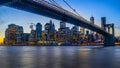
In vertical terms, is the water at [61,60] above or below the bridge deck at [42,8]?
below

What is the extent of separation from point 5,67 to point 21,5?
1902 cm

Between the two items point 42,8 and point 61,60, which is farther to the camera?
point 42,8

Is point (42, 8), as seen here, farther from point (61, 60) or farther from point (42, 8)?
point (61, 60)

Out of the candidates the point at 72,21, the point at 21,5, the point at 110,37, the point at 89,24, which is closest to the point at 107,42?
the point at 110,37

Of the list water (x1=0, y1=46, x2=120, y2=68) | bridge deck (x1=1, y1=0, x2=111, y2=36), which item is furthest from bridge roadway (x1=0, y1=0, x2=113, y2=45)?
water (x1=0, y1=46, x2=120, y2=68)

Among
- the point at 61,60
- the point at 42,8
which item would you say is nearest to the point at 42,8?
the point at 42,8

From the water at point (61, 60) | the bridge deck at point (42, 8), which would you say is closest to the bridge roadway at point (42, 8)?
the bridge deck at point (42, 8)

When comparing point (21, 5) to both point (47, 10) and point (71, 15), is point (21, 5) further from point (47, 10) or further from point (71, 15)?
point (71, 15)

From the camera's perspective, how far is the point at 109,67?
21.1 m

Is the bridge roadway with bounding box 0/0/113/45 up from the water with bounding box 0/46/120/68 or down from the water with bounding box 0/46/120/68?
up

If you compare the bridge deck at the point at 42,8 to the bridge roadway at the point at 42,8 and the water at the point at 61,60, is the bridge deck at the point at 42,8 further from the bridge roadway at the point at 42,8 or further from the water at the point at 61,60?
the water at the point at 61,60

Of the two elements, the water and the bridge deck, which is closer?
the water

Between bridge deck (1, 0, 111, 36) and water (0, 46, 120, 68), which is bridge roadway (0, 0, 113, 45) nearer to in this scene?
bridge deck (1, 0, 111, 36)

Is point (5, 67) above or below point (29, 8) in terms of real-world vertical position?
below
